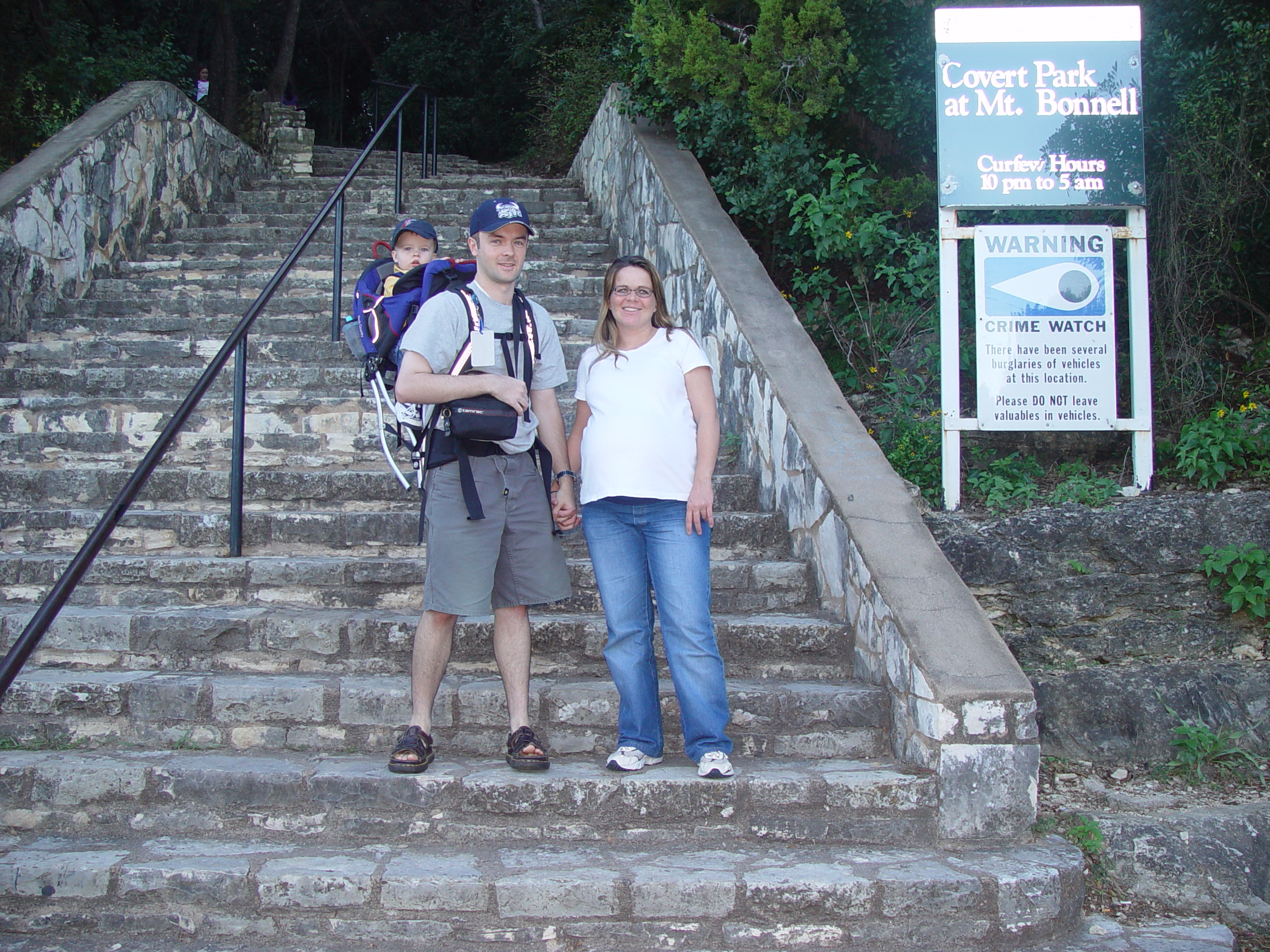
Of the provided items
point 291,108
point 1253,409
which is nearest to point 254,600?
point 1253,409

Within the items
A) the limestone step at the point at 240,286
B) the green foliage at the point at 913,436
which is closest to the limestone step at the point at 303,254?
the limestone step at the point at 240,286

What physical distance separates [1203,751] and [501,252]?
2740 millimetres

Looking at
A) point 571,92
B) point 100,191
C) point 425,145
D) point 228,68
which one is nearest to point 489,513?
point 100,191

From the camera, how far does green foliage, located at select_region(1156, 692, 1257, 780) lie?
3.22 meters

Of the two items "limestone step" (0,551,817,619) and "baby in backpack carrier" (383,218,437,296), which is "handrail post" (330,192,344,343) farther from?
"limestone step" (0,551,817,619)

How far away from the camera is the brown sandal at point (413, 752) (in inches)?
108

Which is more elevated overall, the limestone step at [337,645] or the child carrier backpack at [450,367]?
the child carrier backpack at [450,367]

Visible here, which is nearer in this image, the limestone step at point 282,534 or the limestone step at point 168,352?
the limestone step at point 282,534

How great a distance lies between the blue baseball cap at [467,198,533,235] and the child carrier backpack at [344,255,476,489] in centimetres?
20

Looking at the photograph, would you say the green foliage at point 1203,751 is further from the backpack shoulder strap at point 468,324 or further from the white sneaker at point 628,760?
the backpack shoulder strap at point 468,324

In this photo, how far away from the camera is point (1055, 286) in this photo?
392 cm

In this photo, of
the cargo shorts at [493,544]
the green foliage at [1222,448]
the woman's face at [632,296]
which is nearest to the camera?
the cargo shorts at [493,544]

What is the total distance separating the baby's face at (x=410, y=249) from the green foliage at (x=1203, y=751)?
3181 millimetres

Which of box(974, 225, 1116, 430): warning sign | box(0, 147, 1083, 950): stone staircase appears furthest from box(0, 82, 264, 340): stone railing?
box(974, 225, 1116, 430): warning sign
